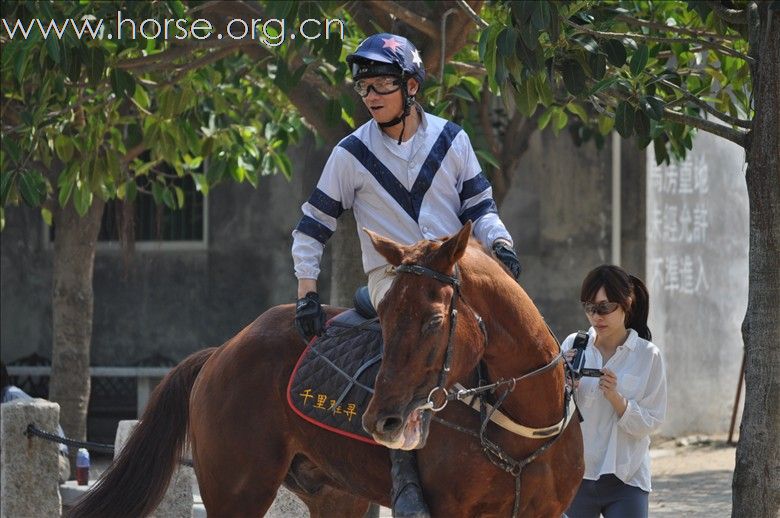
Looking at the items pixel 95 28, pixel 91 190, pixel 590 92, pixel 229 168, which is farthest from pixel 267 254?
pixel 590 92

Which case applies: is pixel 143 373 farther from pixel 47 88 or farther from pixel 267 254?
pixel 47 88

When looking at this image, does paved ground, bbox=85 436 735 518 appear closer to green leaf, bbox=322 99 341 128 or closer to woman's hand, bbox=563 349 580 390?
green leaf, bbox=322 99 341 128

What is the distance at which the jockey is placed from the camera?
5.79 metres

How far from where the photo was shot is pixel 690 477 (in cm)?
1377

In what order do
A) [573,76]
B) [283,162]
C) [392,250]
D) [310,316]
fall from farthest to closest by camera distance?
[283,162]
[573,76]
[310,316]
[392,250]

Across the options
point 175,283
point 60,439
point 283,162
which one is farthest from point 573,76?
point 175,283

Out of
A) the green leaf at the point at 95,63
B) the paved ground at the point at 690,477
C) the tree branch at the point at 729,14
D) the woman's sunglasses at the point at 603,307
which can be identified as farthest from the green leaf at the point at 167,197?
the woman's sunglasses at the point at 603,307

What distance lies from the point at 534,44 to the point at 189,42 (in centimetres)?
341

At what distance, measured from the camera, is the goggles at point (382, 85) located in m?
5.77

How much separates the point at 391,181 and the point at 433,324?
3.74ft

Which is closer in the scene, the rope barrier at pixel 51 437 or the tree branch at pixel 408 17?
the tree branch at pixel 408 17

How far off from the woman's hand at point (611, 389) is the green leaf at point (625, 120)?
1.59 metres

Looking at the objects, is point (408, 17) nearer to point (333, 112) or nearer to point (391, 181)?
point (333, 112)

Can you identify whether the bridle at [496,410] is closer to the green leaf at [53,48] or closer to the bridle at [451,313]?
the bridle at [451,313]
